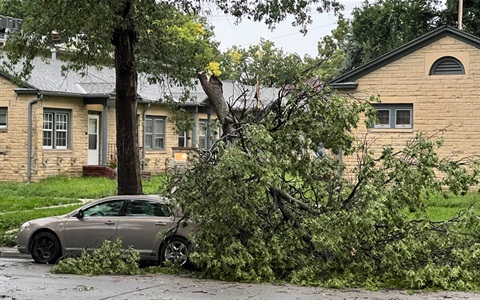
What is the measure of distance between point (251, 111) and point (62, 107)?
21.8 metres

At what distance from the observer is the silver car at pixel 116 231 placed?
15109mm

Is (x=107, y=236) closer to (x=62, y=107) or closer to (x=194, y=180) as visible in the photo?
(x=194, y=180)

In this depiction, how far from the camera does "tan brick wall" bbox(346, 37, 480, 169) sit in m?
26.2

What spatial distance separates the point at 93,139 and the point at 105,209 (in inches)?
845

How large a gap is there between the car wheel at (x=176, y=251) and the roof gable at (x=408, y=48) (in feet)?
39.2

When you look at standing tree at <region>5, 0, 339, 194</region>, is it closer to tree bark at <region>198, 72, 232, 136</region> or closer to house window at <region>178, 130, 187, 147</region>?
tree bark at <region>198, 72, 232, 136</region>

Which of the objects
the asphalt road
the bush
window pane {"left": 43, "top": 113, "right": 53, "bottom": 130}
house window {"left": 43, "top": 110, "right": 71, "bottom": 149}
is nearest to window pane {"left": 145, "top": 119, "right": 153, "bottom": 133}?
house window {"left": 43, "top": 110, "right": 71, "bottom": 149}

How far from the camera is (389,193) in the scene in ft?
43.6

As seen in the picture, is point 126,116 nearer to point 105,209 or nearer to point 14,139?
point 105,209

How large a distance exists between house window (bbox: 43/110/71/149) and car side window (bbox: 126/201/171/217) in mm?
19190

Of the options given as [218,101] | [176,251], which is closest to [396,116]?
[218,101]

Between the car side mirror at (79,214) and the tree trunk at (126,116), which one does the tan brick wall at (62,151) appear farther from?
the car side mirror at (79,214)

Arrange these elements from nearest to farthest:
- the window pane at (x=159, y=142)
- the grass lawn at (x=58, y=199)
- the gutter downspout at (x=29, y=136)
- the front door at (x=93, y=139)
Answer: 1. the grass lawn at (x=58, y=199)
2. the gutter downspout at (x=29, y=136)
3. the front door at (x=93, y=139)
4. the window pane at (x=159, y=142)

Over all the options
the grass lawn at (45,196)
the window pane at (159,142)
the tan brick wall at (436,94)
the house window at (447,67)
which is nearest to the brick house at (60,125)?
the window pane at (159,142)
